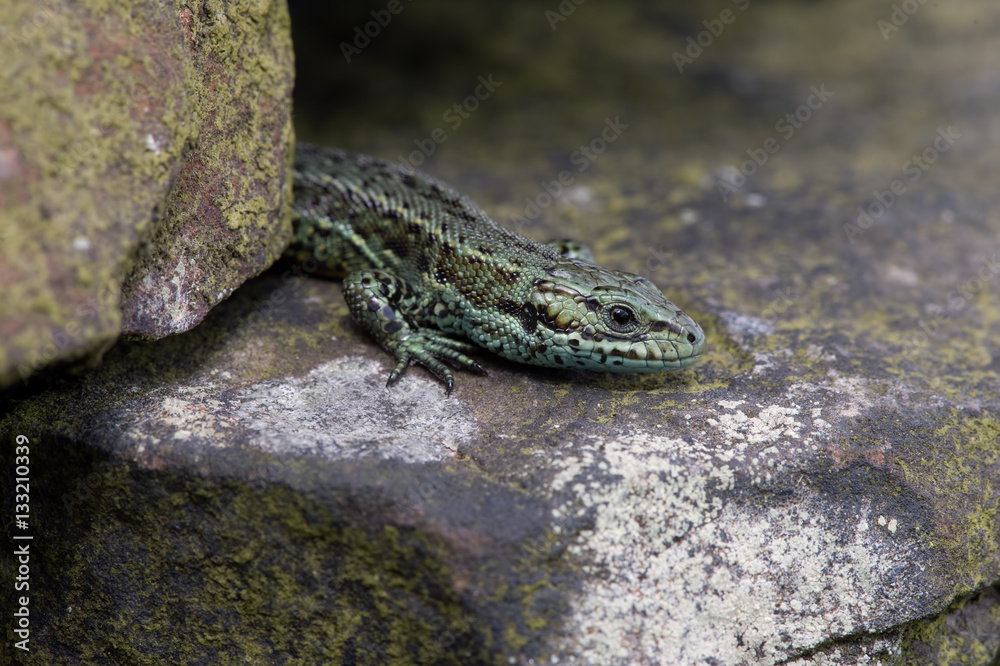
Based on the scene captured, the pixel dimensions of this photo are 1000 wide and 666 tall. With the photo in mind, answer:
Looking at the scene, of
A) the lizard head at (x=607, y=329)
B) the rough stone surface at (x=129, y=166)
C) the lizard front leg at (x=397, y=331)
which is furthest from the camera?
the lizard front leg at (x=397, y=331)

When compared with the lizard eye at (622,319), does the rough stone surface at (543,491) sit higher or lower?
lower

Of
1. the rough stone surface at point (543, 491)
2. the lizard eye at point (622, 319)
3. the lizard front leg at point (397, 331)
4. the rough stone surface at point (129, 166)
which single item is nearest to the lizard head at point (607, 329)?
the lizard eye at point (622, 319)

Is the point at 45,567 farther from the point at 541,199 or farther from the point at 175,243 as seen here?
the point at 541,199

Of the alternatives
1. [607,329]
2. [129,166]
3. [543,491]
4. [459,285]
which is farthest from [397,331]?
[129,166]

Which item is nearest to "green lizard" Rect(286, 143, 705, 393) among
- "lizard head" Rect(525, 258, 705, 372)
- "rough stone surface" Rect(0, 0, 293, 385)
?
"lizard head" Rect(525, 258, 705, 372)

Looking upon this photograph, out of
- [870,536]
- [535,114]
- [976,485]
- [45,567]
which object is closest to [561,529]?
[870,536]

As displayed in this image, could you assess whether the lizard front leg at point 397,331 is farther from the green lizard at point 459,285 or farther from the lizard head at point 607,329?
the lizard head at point 607,329

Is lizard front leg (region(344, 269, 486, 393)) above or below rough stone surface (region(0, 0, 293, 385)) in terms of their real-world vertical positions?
below

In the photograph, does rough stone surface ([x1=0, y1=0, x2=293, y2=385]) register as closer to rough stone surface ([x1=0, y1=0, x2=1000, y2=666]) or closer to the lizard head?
rough stone surface ([x1=0, y1=0, x2=1000, y2=666])
